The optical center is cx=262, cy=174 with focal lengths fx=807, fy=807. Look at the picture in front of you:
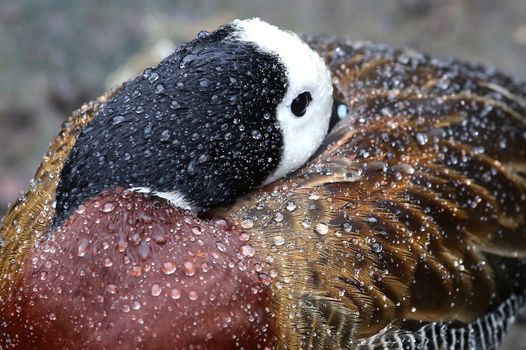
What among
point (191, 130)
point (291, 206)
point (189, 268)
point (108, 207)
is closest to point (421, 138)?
point (291, 206)

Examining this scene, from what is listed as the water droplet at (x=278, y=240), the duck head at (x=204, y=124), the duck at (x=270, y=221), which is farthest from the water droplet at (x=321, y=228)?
the duck head at (x=204, y=124)

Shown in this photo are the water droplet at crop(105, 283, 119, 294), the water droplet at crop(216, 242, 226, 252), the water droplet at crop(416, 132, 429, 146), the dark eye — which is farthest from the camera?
the water droplet at crop(416, 132, 429, 146)

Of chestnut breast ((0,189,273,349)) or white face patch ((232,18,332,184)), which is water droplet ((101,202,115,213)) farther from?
white face patch ((232,18,332,184))

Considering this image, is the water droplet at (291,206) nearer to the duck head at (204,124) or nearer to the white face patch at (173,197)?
the duck head at (204,124)

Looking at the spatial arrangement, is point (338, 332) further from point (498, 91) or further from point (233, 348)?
point (498, 91)

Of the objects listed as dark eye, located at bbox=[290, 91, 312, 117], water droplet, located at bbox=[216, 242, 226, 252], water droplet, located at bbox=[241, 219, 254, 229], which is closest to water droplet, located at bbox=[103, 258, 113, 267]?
water droplet, located at bbox=[216, 242, 226, 252]

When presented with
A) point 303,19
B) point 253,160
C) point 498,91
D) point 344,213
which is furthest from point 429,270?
point 303,19

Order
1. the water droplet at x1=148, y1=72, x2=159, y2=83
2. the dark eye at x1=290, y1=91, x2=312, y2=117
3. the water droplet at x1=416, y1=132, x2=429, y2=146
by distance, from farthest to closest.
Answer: the water droplet at x1=416, y1=132, x2=429, y2=146 → the dark eye at x1=290, y1=91, x2=312, y2=117 → the water droplet at x1=148, y1=72, x2=159, y2=83
